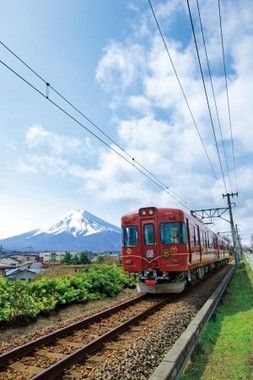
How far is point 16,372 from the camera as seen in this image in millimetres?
5691

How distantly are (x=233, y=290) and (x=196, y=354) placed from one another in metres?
10.3

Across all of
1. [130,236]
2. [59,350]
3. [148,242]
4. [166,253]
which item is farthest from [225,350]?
[130,236]

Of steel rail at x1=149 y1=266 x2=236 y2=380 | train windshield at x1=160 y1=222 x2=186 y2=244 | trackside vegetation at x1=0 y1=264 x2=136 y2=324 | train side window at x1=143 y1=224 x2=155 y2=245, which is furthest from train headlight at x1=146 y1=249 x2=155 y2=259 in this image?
steel rail at x1=149 y1=266 x2=236 y2=380

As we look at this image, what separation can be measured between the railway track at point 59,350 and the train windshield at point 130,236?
4801 millimetres

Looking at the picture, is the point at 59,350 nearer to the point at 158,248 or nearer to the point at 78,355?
the point at 78,355

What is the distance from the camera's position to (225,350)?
682cm

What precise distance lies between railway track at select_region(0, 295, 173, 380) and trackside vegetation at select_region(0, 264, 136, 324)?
1.69 m

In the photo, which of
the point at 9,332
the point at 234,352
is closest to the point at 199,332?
the point at 234,352

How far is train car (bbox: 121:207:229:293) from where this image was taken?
13.8m

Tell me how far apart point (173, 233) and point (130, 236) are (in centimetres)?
191

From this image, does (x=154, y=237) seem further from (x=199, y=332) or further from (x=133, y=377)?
(x=133, y=377)

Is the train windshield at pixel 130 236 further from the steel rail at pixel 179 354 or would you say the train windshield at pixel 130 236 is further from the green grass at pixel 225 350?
the steel rail at pixel 179 354

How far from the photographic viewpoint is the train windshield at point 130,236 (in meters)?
14.7

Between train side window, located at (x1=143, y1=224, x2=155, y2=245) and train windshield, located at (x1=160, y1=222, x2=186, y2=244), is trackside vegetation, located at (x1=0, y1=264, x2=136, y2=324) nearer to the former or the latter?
train side window, located at (x1=143, y1=224, x2=155, y2=245)
